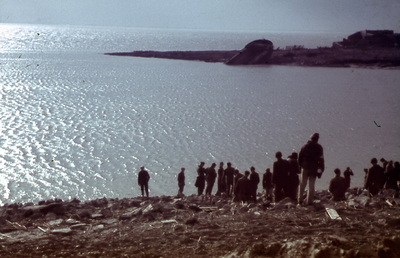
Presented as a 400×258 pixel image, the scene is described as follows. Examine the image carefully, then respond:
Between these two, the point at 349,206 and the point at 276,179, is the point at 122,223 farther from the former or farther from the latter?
the point at 349,206

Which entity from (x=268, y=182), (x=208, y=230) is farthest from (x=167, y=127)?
(x=208, y=230)

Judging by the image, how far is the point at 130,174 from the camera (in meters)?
15.5

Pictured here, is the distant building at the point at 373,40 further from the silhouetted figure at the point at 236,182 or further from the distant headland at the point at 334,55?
the silhouetted figure at the point at 236,182

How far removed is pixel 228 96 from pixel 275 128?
11.0 metres

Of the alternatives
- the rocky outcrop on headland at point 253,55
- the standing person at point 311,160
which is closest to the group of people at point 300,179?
the standing person at point 311,160

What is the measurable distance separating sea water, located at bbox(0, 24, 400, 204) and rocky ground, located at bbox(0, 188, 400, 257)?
17.4ft

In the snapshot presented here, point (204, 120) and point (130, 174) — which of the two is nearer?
point (130, 174)

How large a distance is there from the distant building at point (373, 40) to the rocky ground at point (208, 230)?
6250cm

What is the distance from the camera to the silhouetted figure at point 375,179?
995cm

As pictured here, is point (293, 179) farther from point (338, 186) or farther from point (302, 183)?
point (338, 186)

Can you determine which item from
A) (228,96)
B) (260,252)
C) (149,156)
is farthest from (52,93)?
(260,252)

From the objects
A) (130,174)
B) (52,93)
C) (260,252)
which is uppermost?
(52,93)

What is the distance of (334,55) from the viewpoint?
59.6 m

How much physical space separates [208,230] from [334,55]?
57922 millimetres
